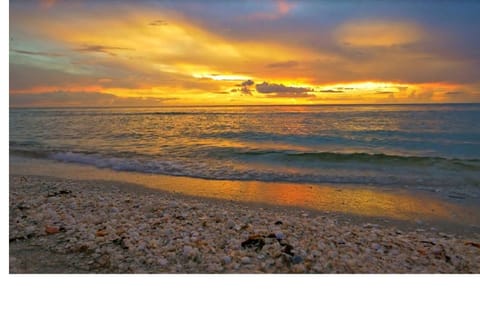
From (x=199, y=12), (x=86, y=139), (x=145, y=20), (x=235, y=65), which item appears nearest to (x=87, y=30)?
(x=145, y=20)

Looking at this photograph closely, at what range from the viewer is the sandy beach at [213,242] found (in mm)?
2682

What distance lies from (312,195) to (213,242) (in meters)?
2.58

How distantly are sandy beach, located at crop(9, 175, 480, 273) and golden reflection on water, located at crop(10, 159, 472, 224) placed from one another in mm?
438

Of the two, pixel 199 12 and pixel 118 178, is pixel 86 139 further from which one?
pixel 199 12

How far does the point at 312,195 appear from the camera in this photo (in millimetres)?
5152

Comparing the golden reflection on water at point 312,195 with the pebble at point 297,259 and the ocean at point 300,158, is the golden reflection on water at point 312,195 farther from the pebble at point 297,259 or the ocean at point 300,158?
the pebble at point 297,259

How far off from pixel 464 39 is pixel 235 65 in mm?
4146

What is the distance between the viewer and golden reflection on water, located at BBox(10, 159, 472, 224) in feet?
14.3

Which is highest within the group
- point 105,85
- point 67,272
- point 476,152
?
point 105,85

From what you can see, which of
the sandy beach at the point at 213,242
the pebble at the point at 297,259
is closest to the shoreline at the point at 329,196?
the sandy beach at the point at 213,242

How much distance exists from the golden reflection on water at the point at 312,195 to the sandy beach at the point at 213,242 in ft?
1.44

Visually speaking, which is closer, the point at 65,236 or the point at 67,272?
the point at 67,272

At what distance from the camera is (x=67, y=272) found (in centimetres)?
262

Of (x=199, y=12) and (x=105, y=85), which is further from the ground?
(x=199, y=12)
